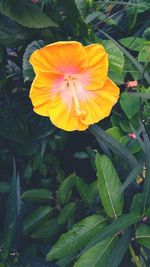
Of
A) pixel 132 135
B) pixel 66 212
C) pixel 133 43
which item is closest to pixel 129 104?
pixel 132 135

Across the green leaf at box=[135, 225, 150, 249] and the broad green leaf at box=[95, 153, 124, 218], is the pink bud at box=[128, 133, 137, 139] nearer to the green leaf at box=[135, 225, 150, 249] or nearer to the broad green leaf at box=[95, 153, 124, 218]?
the broad green leaf at box=[95, 153, 124, 218]

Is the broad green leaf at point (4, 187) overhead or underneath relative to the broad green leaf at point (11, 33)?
underneath

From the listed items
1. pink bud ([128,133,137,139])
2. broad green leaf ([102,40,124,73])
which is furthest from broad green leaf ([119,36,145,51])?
pink bud ([128,133,137,139])

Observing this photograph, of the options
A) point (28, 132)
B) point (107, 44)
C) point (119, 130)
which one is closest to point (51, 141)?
point (28, 132)

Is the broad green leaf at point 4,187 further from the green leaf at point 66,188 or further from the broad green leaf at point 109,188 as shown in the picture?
the broad green leaf at point 109,188

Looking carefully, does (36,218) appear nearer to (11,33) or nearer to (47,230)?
(47,230)

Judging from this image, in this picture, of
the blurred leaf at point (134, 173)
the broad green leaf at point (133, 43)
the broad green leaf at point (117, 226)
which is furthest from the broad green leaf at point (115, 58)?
the broad green leaf at point (117, 226)
